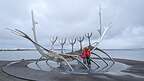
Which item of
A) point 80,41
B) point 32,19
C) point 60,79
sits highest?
point 32,19

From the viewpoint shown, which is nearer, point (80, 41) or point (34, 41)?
point (34, 41)

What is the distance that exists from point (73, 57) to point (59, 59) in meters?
1.62

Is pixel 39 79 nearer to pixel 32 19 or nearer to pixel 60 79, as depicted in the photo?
pixel 60 79

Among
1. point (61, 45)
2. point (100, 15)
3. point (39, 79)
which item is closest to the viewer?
point (39, 79)

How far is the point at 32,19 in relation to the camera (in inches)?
1284

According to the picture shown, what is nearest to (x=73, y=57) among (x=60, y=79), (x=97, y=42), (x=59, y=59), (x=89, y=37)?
(x=59, y=59)

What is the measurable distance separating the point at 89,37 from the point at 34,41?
685 cm

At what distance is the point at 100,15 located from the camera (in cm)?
3762

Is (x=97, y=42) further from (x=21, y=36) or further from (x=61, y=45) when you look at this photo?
(x=21, y=36)

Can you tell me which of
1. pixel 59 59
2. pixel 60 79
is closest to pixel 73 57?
pixel 59 59

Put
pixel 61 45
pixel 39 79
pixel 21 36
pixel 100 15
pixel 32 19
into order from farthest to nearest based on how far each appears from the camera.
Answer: pixel 100 15 → pixel 61 45 → pixel 32 19 → pixel 21 36 → pixel 39 79

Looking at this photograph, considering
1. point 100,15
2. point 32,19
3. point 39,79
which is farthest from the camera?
point 100,15

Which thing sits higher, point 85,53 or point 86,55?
point 85,53

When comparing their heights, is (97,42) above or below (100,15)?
below
